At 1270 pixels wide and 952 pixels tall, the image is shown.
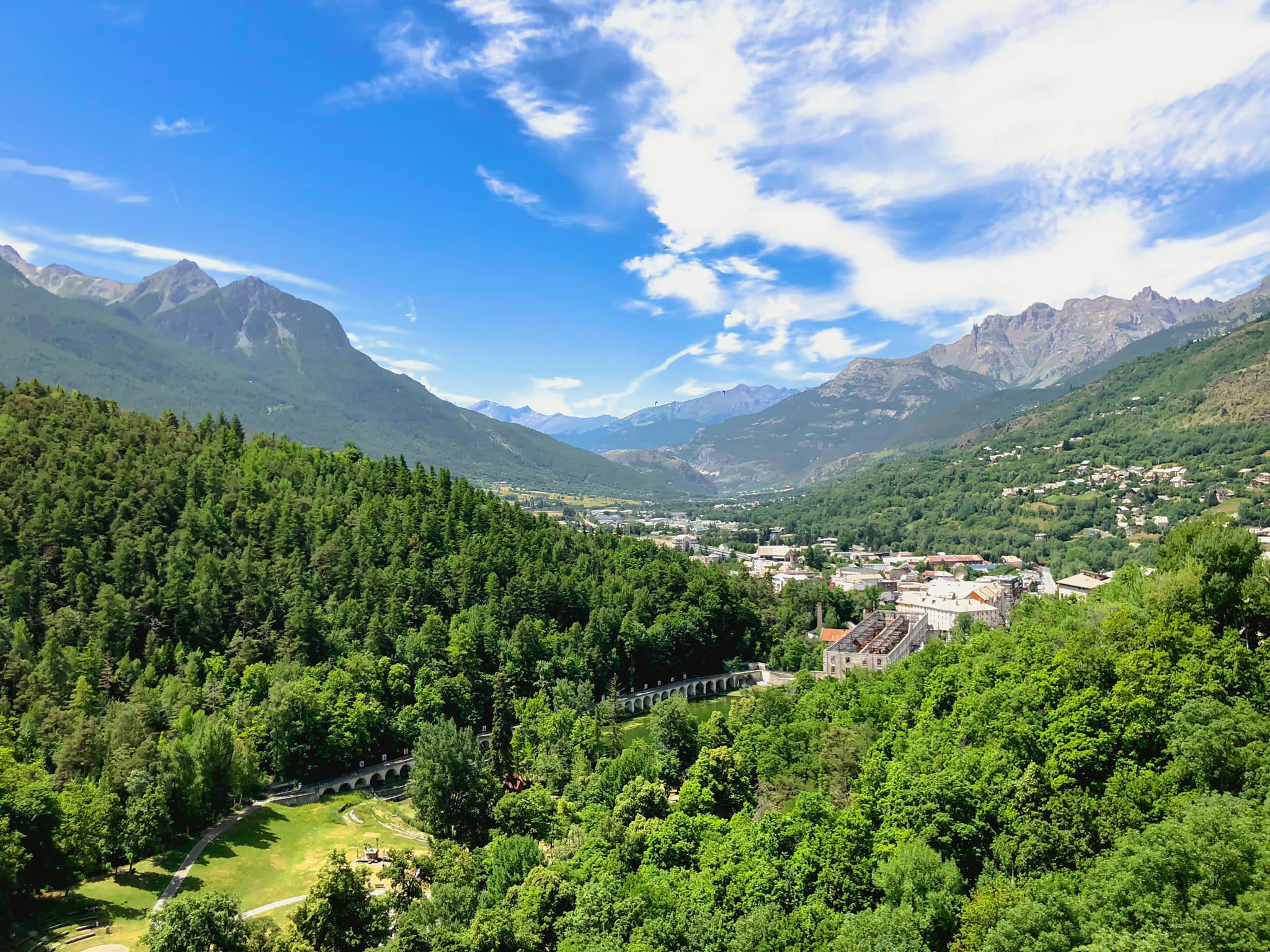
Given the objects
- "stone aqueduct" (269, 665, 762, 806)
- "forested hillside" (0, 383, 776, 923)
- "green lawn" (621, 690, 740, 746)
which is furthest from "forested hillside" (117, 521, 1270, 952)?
"green lawn" (621, 690, 740, 746)

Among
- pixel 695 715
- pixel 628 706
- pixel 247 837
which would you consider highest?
pixel 247 837

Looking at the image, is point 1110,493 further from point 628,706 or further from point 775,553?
point 628,706

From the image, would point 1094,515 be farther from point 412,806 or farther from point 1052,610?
point 412,806

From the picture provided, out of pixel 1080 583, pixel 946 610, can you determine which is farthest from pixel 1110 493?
pixel 946 610

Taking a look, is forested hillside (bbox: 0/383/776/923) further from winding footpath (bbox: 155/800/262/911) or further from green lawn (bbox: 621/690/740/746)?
green lawn (bbox: 621/690/740/746)

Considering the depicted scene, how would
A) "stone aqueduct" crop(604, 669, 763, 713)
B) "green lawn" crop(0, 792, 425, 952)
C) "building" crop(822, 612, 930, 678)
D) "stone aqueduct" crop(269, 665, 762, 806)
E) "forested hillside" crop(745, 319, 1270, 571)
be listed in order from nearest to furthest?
"green lawn" crop(0, 792, 425, 952), "stone aqueduct" crop(269, 665, 762, 806), "building" crop(822, 612, 930, 678), "stone aqueduct" crop(604, 669, 763, 713), "forested hillside" crop(745, 319, 1270, 571)
